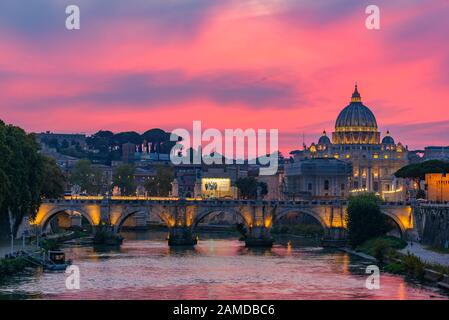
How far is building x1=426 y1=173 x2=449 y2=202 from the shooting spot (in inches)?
4026

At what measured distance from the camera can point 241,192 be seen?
563ft

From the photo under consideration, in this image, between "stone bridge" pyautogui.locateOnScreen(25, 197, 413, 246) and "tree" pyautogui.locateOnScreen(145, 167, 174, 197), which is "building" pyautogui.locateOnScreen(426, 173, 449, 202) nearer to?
"stone bridge" pyautogui.locateOnScreen(25, 197, 413, 246)

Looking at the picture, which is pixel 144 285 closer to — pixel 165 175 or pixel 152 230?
pixel 152 230

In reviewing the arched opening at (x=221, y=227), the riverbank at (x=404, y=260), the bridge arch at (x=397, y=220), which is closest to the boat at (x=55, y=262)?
the riverbank at (x=404, y=260)

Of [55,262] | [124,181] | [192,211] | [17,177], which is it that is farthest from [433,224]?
[124,181]

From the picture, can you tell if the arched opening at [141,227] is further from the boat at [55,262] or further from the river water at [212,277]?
the boat at [55,262]

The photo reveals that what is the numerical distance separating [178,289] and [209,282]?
14.0ft

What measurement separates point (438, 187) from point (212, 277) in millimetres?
39244

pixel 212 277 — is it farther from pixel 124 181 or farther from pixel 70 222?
pixel 124 181

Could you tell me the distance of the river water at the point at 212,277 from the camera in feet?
202

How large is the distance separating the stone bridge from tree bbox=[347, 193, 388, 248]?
5539 millimetres

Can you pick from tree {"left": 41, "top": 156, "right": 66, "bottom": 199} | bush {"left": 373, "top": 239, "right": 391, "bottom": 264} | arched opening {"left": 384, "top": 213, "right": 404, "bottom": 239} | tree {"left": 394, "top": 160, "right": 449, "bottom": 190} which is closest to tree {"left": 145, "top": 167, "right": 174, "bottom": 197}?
tree {"left": 394, "top": 160, "right": 449, "bottom": 190}

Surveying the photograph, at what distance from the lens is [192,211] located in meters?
105
